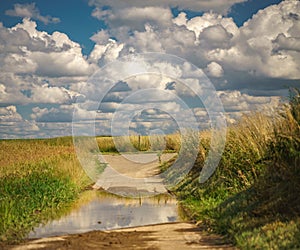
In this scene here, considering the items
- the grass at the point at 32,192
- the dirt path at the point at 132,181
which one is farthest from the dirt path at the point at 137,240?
the dirt path at the point at 132,181

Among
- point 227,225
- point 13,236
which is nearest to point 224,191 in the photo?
point 227,225

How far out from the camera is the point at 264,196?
1052cm

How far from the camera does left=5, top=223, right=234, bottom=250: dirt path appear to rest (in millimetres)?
9461

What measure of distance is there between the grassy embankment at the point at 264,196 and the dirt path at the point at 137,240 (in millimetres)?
477

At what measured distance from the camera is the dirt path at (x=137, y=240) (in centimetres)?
946

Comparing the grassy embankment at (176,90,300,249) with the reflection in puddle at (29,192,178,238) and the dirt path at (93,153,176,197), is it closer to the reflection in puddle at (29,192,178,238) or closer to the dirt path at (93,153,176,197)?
the reflection in puddle at (29,192,178,238)

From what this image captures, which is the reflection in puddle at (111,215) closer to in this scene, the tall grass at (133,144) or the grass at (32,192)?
the grass at (32,192)

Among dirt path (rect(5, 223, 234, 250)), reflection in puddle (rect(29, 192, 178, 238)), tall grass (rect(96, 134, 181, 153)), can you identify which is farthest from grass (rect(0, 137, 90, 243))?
tall grass (rect(96, 134, 181, 153))

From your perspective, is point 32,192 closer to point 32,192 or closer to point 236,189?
point 32,192

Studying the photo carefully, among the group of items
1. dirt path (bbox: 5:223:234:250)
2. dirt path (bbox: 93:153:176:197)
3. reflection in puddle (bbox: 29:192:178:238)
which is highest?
dirt path (bbox: 93:153:176:197)

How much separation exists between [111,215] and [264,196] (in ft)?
15.0

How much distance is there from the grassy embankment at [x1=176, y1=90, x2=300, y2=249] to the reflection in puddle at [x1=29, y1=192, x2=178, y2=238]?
2.99ft

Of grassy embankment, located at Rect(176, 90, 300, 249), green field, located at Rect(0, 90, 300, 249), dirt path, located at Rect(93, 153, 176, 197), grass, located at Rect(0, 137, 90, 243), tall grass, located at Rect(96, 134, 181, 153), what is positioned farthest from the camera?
tall grass, located at Rect(96, 134, 181, 153)

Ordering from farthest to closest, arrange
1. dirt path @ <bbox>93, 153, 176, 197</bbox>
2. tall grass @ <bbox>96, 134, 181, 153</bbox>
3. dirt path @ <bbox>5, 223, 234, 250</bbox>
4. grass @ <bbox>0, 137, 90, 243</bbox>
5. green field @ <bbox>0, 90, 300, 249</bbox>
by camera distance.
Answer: tall grass @ <bbox>96, 134, 181, 153</bbox>
dirt path @ <bbox>93, 153, 176, 197</bbox>
grass @ <bbox>0, 137, 90, 243</bbox>
green field @ <bbox>0, 90, 300, 249</bbox>
dirt path @ <bbox>5, 223, 234, 250</bbox>
